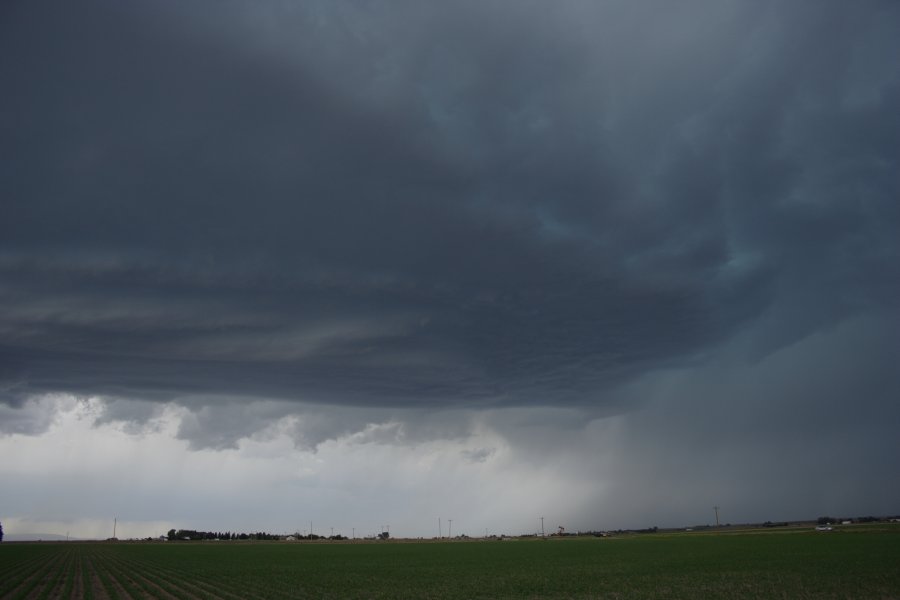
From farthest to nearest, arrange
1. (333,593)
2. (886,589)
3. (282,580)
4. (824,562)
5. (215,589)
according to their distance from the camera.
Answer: (824,562) → (282,580) → (215,589) → (333,593) → (886,589)

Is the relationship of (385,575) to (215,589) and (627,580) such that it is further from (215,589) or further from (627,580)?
(627,580)

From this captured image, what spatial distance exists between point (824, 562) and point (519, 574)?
33.5m

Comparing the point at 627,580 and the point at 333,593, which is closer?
the point at 333,593

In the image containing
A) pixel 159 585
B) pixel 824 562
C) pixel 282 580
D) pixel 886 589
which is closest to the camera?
pixel 886 589

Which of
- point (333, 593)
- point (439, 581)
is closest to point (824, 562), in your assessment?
point (439, 581)

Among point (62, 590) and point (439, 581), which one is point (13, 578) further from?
point (439, 581)

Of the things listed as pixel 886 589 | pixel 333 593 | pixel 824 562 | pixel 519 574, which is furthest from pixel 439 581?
pixel 824 562

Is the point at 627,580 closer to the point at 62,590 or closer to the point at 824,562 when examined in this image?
the point at 824,562

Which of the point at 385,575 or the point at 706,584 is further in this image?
the point at 385,575

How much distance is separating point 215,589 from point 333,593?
11871 millimetres

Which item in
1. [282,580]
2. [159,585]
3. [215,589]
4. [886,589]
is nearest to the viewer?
[886,589]

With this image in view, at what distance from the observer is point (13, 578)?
2569 inches

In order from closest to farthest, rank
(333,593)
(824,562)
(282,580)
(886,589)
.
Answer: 1. (886,589)
2. (333,593)
3. (282,580)
4. (824,562)

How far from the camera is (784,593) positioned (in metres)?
42.3
